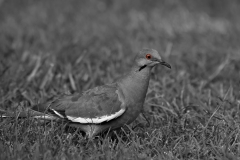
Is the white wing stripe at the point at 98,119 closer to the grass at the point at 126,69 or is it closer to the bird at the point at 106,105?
the bird at the point at 106,105

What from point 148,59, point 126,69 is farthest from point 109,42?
point 148,59

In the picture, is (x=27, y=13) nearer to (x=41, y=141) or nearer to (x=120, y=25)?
(x=120, y=25)

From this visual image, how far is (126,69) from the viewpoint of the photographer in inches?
250

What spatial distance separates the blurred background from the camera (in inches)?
227

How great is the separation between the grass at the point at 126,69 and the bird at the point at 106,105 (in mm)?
127

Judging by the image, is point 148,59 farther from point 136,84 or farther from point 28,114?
point 28,114

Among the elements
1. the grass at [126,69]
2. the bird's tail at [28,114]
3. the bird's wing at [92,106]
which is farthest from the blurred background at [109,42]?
the bird's wing at [92,106]

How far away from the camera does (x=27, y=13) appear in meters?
9.23

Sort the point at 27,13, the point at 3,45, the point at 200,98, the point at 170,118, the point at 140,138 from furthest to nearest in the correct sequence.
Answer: the point at 27,13 < the point at 3,45 < the point at 200,98 < the point at 170,118 < the point at 140,138

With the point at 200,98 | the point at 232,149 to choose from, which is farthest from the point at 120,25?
the point at 232,149

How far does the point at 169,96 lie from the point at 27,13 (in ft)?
16.0

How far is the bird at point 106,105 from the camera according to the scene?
4.30 metres

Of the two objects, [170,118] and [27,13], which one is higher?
[27,13]

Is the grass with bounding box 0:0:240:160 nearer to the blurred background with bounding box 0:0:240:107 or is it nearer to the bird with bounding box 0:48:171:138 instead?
the blurred background with bounding box 0:0:240:107
